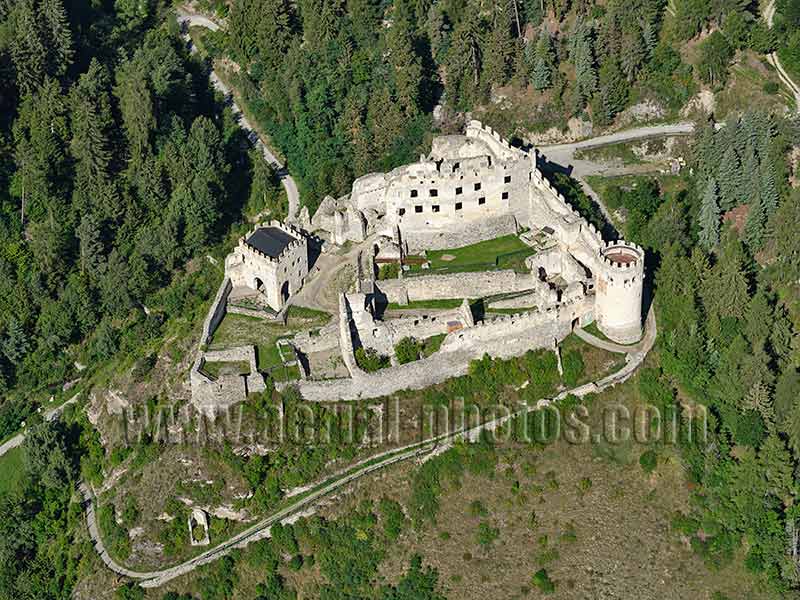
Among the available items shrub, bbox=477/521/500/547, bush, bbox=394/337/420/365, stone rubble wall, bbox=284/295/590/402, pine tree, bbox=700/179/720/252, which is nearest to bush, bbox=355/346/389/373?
stone rubble wall, bbox=284/295/590/402

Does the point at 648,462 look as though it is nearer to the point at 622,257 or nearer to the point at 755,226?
the point at 622,257

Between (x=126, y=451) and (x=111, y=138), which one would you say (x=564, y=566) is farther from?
(x=111, y=138)

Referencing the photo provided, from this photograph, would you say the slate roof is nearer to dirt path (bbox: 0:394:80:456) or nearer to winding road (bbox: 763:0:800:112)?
dirt path (bbox: 0:394:80:456)

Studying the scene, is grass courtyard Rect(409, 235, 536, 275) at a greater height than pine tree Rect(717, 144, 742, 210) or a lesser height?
lesser

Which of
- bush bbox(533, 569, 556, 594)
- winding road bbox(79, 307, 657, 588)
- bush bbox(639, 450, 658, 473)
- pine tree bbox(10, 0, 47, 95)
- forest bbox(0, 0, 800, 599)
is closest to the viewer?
bush bbox(533, 569, 556, 594)

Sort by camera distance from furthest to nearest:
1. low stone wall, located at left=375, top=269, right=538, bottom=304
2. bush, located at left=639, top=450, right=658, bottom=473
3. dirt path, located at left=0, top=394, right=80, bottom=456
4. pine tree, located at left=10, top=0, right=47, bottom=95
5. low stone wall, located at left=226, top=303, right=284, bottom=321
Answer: pine tree, located at left=10, top=0, right=47, bottom=95 → dirt path, located at left=0, top=394, right=80, bottom=456 → low stone wall, located at left=226, top=303, right=284, bottom=321 → low stone wall, located at left=375, top=269, right=538, bottom=304 → bush, located at left=639, top=450, right=658, bottom=473

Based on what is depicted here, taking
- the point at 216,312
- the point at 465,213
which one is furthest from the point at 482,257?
the point at 216,312
